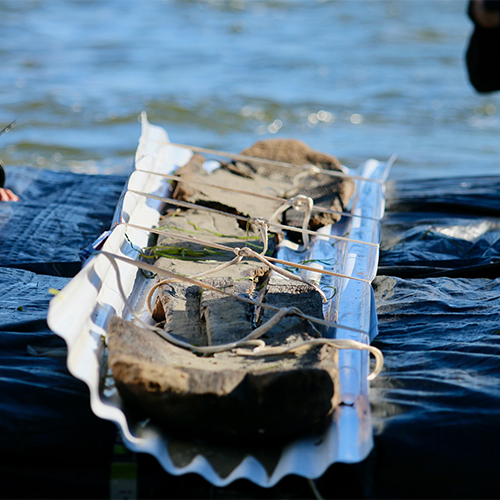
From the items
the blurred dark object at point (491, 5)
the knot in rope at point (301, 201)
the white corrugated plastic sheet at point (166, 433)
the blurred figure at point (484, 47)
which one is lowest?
the knot in rope at point (301, 201)

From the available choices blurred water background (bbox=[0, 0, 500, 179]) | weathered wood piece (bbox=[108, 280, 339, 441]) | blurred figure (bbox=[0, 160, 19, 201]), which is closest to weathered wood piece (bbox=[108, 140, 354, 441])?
weathered wood piece (bbox=[108, 280, 339, 441])

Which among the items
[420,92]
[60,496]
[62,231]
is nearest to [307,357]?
[60,496]

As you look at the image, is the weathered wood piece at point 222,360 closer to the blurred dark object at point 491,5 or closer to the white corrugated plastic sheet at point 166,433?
the white corrugated plastic sheet at point 166,433

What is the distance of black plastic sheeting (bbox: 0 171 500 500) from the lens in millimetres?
1396

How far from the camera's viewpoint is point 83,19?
14.0 m

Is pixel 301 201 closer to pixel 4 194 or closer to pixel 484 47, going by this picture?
pixel 484 47

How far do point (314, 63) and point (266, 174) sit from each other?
8548 millimetres

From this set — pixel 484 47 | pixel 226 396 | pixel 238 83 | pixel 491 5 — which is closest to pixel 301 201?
pixel 484 47

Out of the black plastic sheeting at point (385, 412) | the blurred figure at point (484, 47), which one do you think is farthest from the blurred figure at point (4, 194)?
the blurred figure at point (484, 47)

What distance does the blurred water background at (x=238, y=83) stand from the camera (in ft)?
24.7

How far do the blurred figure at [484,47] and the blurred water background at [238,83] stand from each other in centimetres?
480

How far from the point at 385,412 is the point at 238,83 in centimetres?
906

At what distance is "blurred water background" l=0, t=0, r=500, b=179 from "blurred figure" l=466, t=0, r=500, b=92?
4796 millimetres

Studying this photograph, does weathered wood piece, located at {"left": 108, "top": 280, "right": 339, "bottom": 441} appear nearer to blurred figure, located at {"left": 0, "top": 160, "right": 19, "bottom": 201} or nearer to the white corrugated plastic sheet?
the white corrugated plastic sheet
